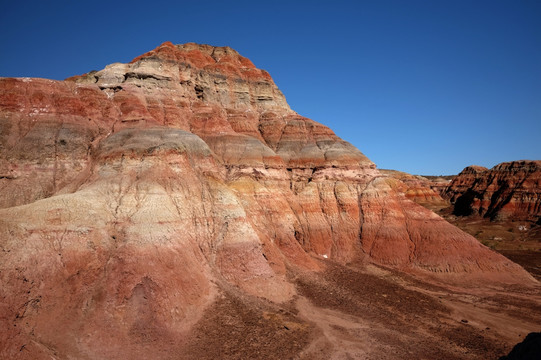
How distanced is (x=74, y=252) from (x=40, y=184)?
385 inches

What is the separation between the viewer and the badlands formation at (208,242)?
50.0 feet

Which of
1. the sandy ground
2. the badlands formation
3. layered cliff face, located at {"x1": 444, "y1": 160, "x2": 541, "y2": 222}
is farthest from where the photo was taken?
layered cliff face, located at {"x1": 444, "y1": 160, "x2": 541, "y2": 222}

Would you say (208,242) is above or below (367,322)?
above

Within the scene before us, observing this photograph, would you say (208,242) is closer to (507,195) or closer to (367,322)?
(367,322)

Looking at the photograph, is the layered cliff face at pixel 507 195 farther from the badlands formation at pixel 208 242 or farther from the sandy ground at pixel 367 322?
the sandy ground at pixel 367 322

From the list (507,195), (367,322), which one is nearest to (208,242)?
(367,322)

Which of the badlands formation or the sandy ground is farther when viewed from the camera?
the sandy ground

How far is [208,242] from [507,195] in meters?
75.6

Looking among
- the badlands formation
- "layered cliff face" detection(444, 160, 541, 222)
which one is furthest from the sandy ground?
"layered cliff face" detection(444, 160, 541, 222)

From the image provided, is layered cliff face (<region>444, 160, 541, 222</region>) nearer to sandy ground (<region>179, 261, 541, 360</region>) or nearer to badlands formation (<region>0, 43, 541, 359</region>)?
badlands formation (<region>0, 43, 541, 359</region>)

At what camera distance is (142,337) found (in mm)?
15047

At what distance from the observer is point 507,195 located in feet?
232

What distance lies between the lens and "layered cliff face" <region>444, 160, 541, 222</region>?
218 ft

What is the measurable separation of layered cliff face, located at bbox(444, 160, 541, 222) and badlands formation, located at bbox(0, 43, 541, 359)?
47.4 m
